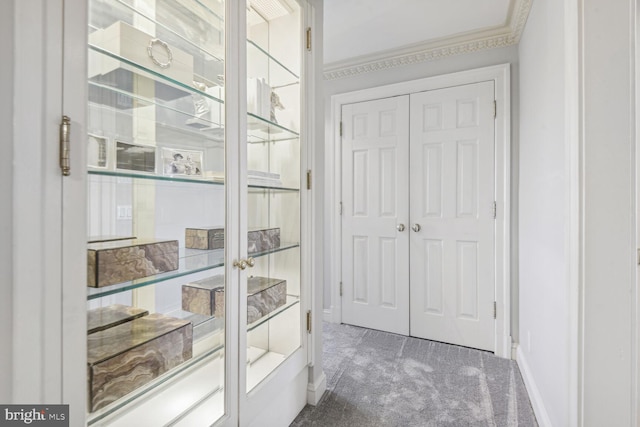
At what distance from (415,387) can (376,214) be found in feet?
4.75

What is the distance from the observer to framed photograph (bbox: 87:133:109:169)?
0.80 m

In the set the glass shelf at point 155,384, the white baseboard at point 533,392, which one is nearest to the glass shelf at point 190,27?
the glass shelf at point 155,384

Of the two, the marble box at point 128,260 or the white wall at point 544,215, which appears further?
the white wall at point 544,215

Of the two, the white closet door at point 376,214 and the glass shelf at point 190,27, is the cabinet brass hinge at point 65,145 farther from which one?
the white closet door at point 376,214

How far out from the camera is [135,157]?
37.7 inches

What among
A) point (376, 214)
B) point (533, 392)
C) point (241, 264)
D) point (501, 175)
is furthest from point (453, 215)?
point (241, 264)

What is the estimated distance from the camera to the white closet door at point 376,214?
2863 millimetres

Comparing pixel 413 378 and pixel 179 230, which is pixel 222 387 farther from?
pixel 413 378

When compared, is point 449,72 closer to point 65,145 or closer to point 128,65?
point 128,65

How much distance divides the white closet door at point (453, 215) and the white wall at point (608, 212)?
1.38m

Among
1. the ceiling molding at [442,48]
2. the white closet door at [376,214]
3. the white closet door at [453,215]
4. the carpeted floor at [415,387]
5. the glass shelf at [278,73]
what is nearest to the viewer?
the glass shelf at [278,73]

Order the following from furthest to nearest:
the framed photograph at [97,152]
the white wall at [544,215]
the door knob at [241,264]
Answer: the white wall at [544,215] → the door knob at [241,264] → the framed photograph at [97,152]

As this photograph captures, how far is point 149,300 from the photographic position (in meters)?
1.02

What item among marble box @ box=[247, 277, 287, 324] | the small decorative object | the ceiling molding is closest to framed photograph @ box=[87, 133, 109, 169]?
marble box @ box=[247, 277, 287, 324]
